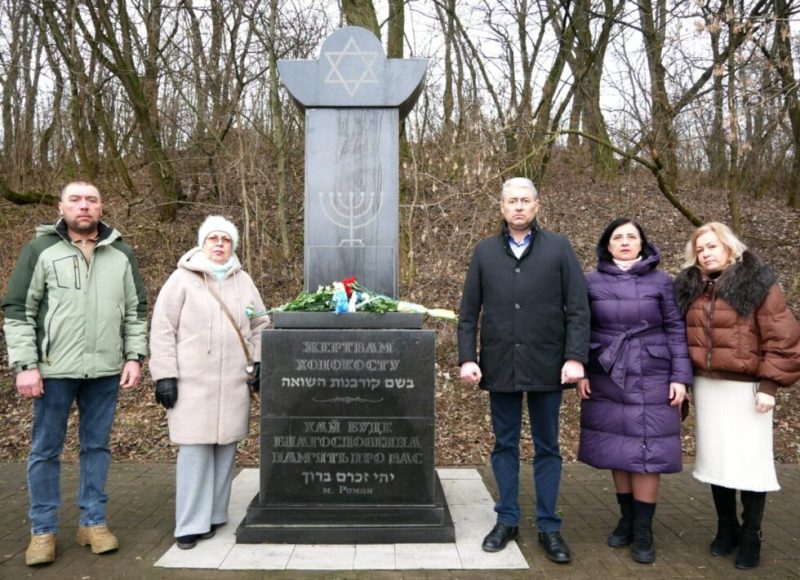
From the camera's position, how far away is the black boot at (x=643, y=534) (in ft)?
12.1

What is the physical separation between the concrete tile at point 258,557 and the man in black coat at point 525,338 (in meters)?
1.18

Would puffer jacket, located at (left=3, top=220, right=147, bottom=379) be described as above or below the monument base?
above

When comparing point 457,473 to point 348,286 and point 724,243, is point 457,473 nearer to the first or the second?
point 348,286

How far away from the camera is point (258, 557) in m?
3.71

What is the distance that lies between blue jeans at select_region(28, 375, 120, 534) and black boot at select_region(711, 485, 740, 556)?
3.57m

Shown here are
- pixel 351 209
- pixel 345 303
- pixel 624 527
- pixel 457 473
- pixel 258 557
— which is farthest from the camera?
pixel 457 473

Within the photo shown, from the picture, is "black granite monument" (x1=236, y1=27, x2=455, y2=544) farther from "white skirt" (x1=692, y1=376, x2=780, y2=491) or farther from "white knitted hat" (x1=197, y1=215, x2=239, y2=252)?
"white skirt" (x1=692, y1=376, x2=780, y2=491)

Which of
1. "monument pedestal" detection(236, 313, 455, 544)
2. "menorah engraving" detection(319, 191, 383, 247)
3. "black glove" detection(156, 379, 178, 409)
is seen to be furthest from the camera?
"menorah engraving" detection(319, 191, 383, 247)

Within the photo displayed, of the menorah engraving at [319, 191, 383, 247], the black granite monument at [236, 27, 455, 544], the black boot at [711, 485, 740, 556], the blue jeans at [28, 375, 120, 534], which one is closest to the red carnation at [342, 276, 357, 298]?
the black granite monument at [236, 27, 455, 544]

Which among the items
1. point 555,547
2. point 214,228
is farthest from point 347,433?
point 214,228

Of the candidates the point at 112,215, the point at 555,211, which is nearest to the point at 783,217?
the point at 555,211

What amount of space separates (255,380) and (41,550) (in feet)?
4.89

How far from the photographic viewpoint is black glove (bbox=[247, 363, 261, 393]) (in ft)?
13.1

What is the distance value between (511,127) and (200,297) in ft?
15.7
